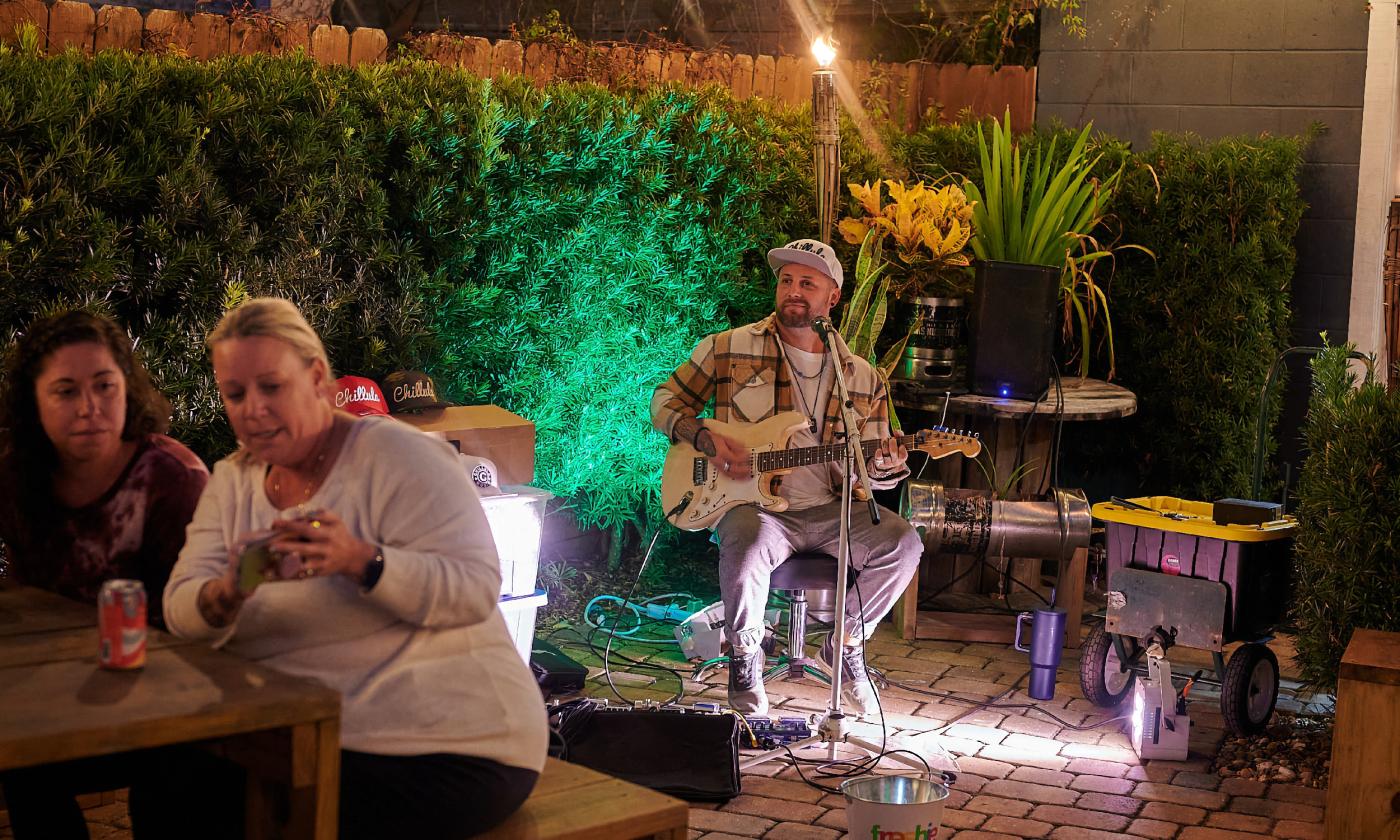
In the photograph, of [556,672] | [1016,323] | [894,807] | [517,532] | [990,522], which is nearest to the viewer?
[894,807]

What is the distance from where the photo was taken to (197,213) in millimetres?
4820

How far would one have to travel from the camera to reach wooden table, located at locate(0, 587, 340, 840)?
2.29 metres

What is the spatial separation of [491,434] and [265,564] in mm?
2774

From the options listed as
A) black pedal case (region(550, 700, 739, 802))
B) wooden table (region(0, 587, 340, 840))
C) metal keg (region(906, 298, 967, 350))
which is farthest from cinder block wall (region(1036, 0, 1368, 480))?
wooden table (region(0, 587, 340, 840))

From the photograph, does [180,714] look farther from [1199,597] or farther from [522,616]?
[1199,597]

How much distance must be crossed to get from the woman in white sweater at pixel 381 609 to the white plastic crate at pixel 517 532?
229cm

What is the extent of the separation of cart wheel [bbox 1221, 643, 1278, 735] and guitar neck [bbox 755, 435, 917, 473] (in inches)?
53.2

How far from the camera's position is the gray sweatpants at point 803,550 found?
540cm

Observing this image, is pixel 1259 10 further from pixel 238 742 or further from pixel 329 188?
pixel 238 742

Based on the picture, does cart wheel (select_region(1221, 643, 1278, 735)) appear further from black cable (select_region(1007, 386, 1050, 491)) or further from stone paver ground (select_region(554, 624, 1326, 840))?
black cable (select_region(1007, 386, 1050, 491))

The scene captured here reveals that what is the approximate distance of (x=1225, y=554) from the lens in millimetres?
5328

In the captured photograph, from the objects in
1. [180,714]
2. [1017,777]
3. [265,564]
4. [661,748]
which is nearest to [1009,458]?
[1017,777]

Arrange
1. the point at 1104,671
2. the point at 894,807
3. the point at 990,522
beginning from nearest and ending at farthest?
the point at 894,807
the point at 1104,671
the point at 990,522

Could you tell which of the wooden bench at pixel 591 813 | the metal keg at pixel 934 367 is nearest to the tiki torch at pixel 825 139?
the metal keg at pixel 934 367
